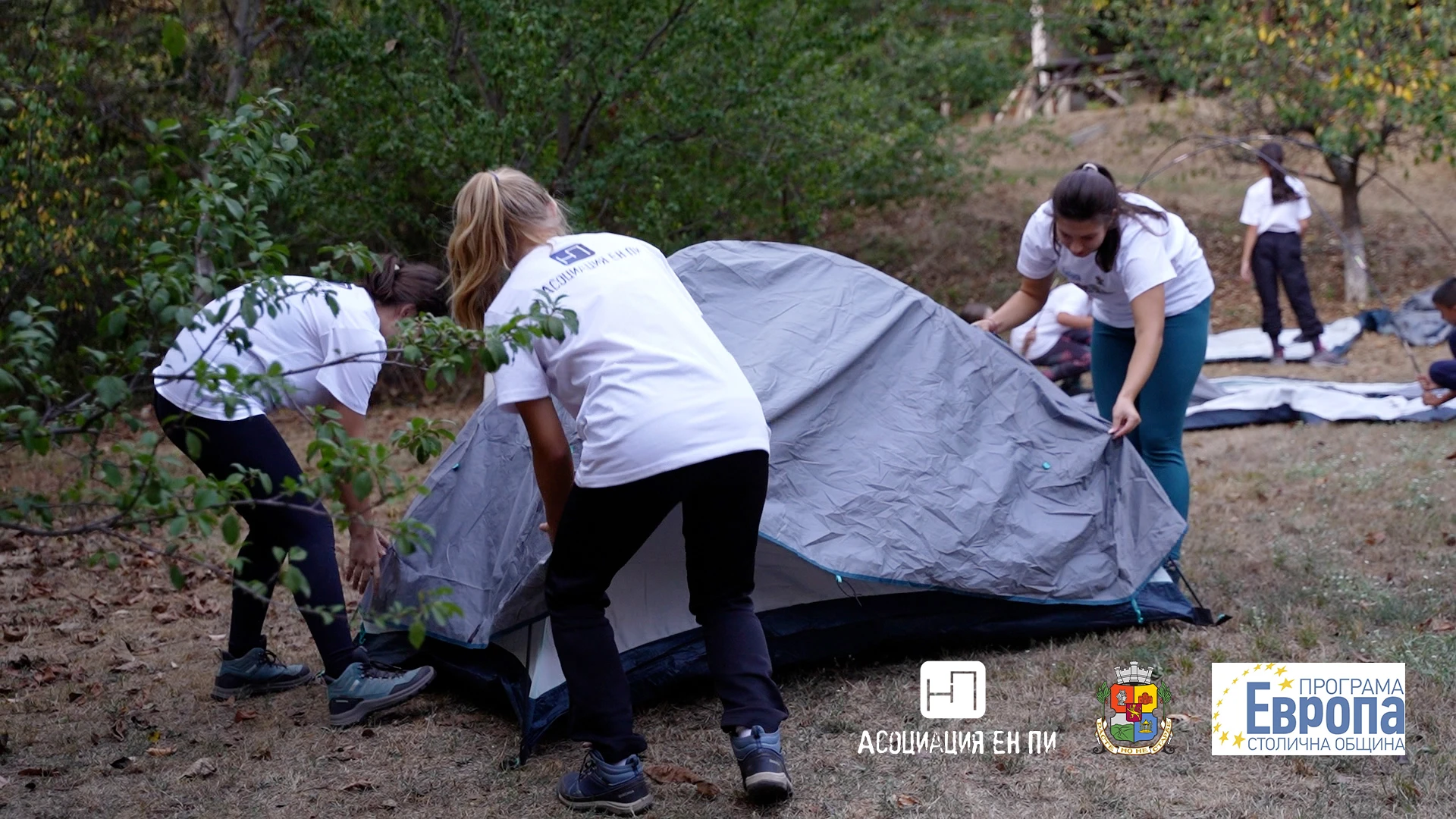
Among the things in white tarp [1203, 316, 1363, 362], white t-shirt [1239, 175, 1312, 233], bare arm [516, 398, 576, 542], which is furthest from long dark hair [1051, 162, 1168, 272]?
white t-shirt [1239, 175, 1312, 233]

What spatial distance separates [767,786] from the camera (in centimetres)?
279

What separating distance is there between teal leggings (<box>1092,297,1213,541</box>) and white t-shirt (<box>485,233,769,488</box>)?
1909 mm

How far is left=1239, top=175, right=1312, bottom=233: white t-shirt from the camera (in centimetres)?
962

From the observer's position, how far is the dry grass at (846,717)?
2.92 meters

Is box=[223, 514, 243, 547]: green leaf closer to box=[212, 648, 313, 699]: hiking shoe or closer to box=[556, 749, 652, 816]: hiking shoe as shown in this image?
box=[556, 749, 652, 816]: hiking shoe

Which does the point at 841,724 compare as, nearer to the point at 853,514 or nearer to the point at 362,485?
the point at 853,514

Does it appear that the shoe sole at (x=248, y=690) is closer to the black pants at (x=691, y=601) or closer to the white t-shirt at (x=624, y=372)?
the black pants at (x=691, y=601)

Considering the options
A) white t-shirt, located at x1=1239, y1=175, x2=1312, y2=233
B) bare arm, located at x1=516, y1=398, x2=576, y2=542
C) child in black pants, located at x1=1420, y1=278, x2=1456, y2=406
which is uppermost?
bare arm, located at x1=516, y1=398, x2=576, y2=542

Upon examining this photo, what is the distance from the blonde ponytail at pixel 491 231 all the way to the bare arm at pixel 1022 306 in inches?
77.7

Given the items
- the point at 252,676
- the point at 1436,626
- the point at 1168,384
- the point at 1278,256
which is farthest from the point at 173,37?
the point at 1278,256

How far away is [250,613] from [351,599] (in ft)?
4.19

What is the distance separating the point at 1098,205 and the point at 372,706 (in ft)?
8.56

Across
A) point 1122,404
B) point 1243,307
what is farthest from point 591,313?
point 1243,307

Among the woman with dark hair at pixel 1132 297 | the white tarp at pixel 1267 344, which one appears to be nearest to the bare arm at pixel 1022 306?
the woman with dark hair at pixel 1132 297
